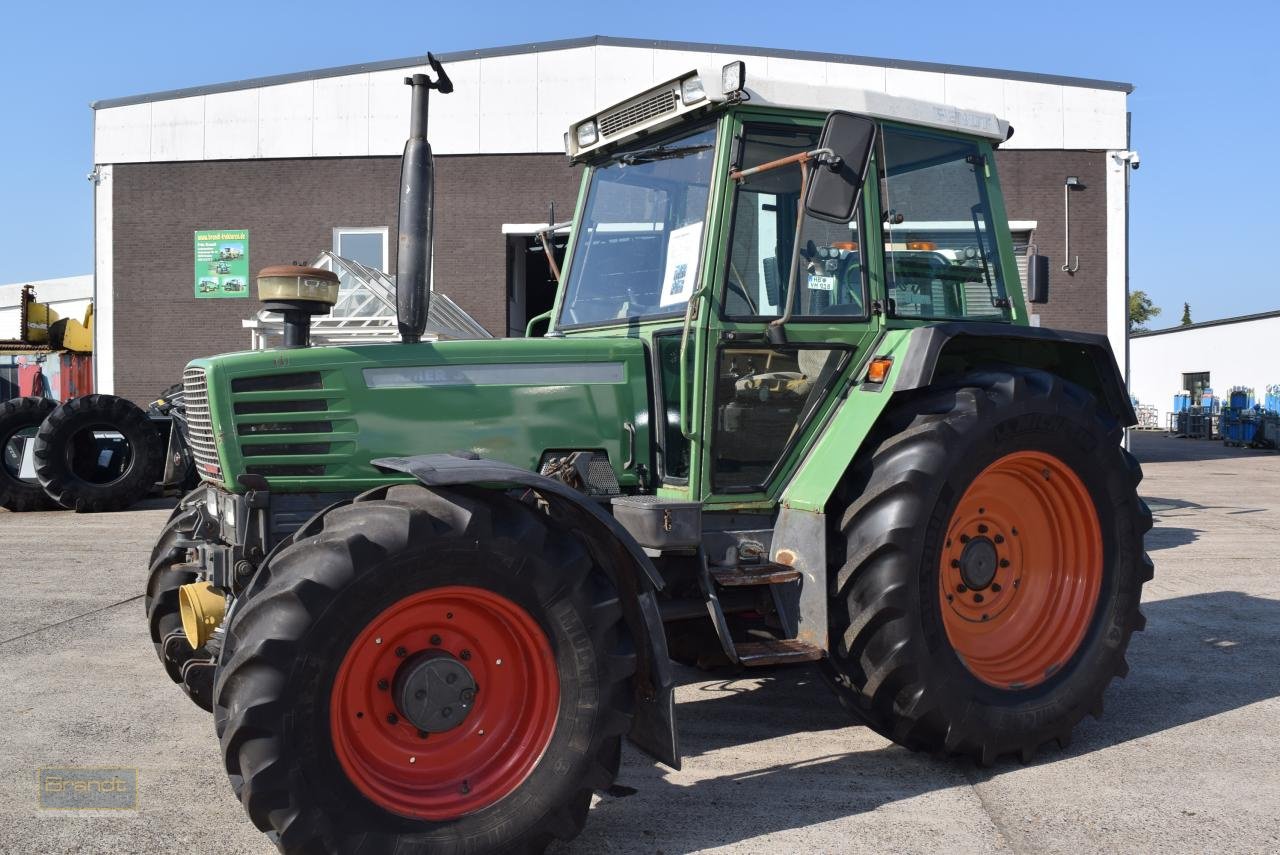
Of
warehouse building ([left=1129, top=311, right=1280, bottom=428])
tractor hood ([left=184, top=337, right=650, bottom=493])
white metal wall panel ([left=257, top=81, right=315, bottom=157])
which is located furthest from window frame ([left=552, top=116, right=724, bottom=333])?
warehouse building ([left=1129, top=311, right=1280, bottom=428])

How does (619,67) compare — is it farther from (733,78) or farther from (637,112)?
(733,78)

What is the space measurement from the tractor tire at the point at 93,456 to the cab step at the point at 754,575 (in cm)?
1099

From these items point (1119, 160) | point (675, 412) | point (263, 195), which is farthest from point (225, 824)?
point (1119, 160)

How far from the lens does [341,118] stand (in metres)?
18.3

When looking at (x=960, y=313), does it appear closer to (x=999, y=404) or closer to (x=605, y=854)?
(x=999, y=404)

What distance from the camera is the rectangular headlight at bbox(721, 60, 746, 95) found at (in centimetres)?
407

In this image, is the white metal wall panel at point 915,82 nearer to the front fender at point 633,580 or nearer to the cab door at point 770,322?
the cab door at point 770,322

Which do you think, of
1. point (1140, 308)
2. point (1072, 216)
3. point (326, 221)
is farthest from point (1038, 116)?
point (1140, 308)

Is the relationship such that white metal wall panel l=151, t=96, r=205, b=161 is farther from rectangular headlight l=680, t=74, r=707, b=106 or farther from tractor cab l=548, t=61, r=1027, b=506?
rectangular headlight l=680, t=74, r=707, b=106

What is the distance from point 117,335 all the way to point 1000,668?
59.9 ft

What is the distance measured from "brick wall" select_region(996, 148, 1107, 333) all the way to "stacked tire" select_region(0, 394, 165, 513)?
13.7 metres

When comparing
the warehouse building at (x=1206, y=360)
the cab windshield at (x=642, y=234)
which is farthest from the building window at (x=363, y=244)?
the warehouse building at (x=1206, y=360)

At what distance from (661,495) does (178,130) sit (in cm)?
1726

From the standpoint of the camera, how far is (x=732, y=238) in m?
4.19
